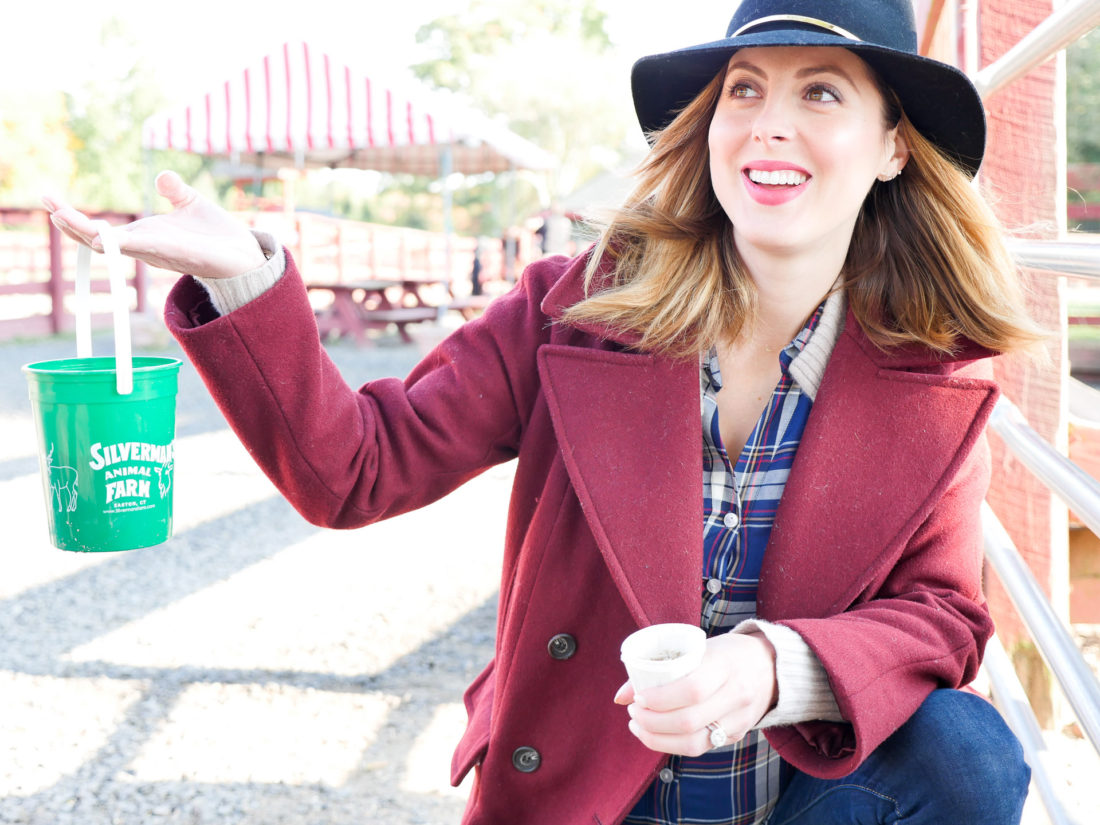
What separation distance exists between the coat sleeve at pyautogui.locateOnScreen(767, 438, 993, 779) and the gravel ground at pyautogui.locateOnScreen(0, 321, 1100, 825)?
0.58m

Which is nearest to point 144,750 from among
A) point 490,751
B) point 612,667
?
point 490,751

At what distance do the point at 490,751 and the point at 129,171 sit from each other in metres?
48.6

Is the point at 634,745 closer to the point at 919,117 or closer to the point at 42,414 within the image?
the point at 42,414

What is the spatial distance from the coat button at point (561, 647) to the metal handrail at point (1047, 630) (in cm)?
74

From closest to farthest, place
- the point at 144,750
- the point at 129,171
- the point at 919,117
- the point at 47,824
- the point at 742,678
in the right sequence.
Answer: the point at 742,678
the point at 919,117
the point at 47,824
the point at 144,750
the point at 129,171

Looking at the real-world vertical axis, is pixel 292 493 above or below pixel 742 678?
above

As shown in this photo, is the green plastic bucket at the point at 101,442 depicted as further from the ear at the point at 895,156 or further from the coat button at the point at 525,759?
the ear at the point at 895,156

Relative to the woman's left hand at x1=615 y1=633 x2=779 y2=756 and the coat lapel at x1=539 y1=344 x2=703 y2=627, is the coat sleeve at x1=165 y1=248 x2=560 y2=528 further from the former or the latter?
the woman's left hand at x1=615 y1=633 x2=779 y2=756

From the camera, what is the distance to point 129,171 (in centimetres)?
4591

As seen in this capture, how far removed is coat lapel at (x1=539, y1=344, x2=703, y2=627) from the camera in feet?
5.15

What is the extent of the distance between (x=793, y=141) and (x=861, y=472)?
0.50 m

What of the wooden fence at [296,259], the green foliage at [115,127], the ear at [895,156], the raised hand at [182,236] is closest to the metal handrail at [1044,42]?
the ear at [895,156]

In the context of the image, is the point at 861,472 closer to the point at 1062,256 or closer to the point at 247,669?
the point at 1062,256

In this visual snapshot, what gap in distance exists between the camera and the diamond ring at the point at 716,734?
130 centimetres
